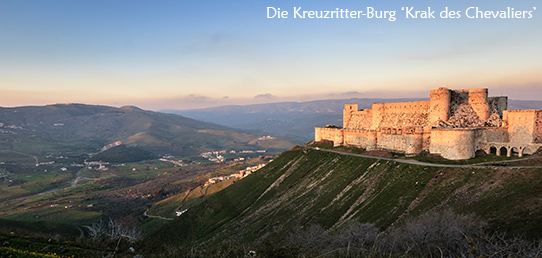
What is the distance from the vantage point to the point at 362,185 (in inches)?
2383

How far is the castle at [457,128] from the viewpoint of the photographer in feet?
180

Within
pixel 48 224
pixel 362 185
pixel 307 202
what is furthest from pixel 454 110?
pixel 48 224

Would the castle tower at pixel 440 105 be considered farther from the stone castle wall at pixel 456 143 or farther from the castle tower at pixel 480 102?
the stone castle wall at pixel 456 143

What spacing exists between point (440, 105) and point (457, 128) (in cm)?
1112

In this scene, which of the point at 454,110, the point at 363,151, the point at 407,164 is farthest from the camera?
the point at 363,151

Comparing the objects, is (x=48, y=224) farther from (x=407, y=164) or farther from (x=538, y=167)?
(x=538, y=167)

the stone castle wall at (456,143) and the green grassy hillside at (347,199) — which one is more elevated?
the stone castle wall at (456,143)

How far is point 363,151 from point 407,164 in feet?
71.3

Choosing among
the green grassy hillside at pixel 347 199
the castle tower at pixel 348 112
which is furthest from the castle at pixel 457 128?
the castle tower at pixel 348 112

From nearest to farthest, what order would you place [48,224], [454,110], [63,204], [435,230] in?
[435,230] < [454,110] < [48,224] < [63,204]

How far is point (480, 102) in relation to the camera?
209 feet

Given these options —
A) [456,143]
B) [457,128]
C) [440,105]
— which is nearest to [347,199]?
[456,143]

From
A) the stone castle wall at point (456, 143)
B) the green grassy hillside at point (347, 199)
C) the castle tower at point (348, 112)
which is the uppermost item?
the castle tower at point (348, 112)

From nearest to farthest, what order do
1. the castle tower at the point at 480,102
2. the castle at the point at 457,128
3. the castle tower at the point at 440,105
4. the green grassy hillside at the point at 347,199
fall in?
the green grassy hillside at the point at 347,199 → the castle at the point at 457,128 → the castle tower at the point at 480,102 → the castle tower at the point at 440,105
